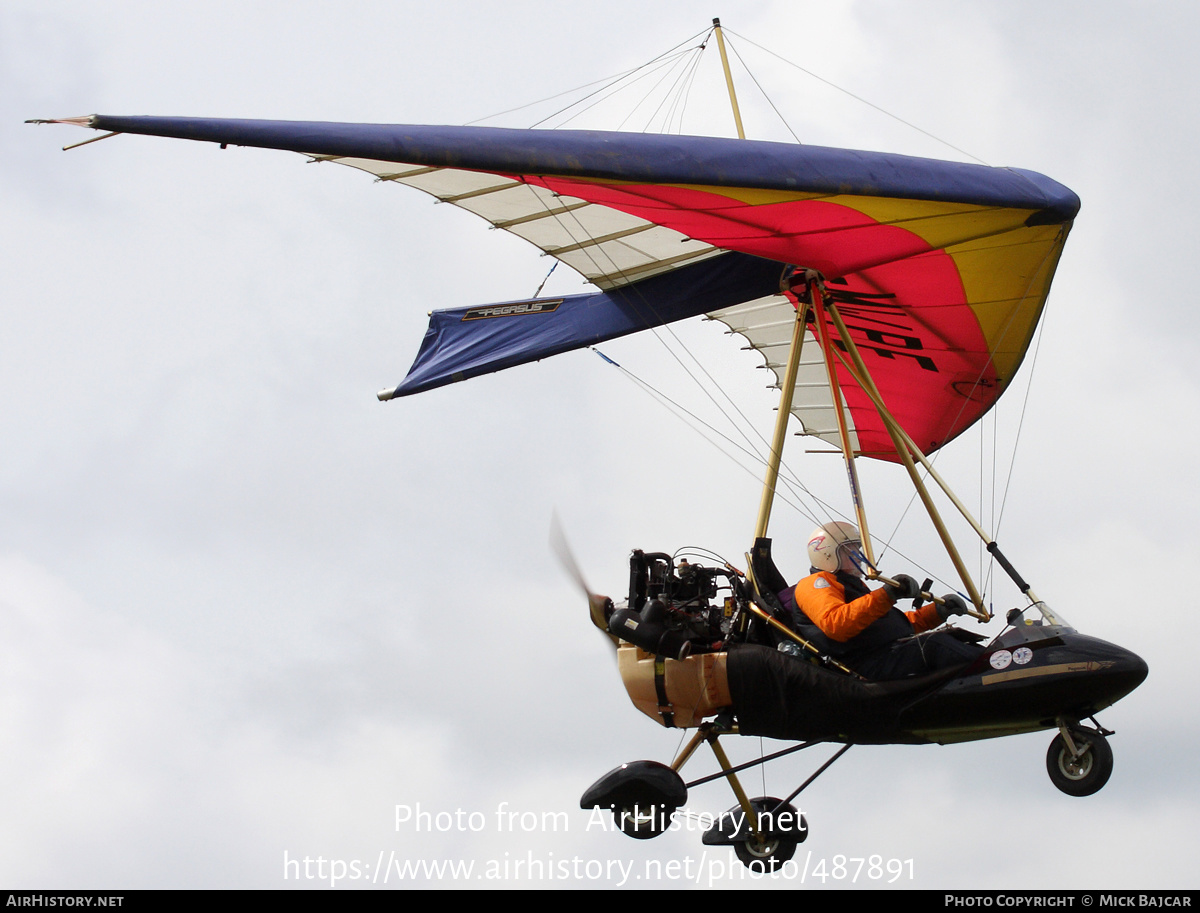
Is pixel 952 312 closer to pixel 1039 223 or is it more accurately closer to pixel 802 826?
pixel 1039 223

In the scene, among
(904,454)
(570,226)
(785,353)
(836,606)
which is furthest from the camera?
(785,353)

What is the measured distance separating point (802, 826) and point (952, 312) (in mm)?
4640

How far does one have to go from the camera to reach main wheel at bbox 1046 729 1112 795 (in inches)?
424

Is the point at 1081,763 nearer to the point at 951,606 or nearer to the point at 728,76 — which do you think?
the point at 951,606

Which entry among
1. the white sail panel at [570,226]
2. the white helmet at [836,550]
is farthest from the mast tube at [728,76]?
the white helmet at [836,550]

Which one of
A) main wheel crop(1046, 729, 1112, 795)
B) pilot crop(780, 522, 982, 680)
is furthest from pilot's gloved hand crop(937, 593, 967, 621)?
main wheel crop(1046, 729, 1112, 795)

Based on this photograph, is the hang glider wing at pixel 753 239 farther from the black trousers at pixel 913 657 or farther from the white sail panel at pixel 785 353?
the black trousers at pixel 913 657

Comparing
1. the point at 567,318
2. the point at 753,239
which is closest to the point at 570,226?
the point at 567,318

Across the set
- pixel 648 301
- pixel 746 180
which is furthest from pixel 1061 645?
Answer: pixel 648 301

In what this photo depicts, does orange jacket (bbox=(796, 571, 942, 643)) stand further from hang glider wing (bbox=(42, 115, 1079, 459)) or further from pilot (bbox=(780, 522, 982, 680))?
hang glider wing (bbox=(42, 115, 1079, 459))

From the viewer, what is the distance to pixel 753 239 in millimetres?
11867

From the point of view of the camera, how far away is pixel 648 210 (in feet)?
37.7

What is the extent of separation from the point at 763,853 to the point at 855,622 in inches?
103

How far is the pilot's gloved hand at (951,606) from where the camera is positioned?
36.7 ft
